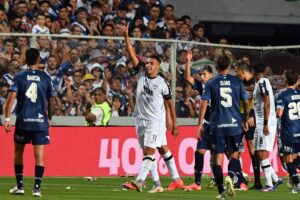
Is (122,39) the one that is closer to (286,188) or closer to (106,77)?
(106,77)

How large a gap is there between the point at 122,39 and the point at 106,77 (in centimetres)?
92

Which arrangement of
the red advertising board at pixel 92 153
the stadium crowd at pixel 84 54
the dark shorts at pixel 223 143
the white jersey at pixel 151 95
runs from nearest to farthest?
1. the dark shorts at pixel 223 143
2. the white jersey at pixel 151 95
3. the red advertising board at pixel 92 153
4. the stadium crowd at pixel 84 54

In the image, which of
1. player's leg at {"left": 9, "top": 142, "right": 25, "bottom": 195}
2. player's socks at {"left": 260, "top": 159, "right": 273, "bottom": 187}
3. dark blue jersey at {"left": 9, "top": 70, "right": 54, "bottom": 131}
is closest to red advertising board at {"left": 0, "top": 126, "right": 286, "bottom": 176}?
player's socks at {"left": 260, "top": 159, "right": 273, "bottom": 187}

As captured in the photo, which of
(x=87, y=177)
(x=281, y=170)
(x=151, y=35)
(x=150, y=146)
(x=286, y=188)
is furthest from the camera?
(x=151, y=35)

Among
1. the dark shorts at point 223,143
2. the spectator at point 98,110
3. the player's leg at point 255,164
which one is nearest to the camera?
the dark shorts at point 223,143

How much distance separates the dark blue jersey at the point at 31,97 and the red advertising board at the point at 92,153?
19.7ft

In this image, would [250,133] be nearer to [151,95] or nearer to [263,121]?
[263,121]

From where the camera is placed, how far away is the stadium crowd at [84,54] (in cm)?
2627

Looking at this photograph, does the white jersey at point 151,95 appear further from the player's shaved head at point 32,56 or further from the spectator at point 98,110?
the spectator at point 98,110

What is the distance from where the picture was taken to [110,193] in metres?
21.0

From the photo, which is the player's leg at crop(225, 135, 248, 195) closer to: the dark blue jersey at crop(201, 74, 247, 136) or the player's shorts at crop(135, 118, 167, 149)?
the dark blue jersey at crop(201, 74, 247, 136)

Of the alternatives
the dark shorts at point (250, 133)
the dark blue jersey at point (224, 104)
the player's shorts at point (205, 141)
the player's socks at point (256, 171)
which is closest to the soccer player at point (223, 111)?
the dark blue jersey at point (224, 104)

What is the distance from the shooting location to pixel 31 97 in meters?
20.0

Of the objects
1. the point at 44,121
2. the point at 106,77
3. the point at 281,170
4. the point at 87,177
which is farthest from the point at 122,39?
the point at 44,121
